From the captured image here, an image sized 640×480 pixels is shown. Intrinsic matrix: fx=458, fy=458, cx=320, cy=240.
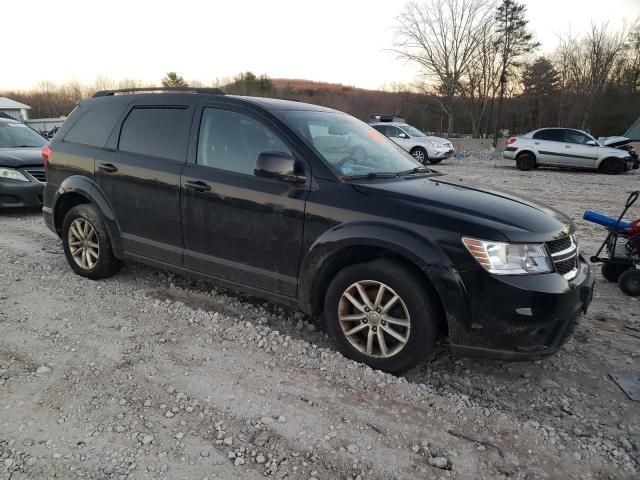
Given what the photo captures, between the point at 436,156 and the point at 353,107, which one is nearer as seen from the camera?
the point at 436,156

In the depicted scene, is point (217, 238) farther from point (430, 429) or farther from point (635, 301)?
point (635, 301)

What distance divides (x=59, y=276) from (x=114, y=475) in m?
3.16

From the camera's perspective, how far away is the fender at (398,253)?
2717mm

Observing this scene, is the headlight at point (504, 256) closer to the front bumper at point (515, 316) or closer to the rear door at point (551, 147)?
the front bumper at point (515, 316)

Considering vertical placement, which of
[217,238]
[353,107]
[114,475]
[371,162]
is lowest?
[114,475]

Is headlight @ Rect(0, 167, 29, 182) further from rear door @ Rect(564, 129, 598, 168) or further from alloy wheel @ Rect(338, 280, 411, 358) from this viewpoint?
rear door @ Rect(564, 129, 598, 168)

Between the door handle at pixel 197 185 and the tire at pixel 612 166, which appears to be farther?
the tire at pixel 612 166

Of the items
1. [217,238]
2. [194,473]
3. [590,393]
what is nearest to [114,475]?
[194,473]

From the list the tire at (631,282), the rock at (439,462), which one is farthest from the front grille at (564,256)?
the tire at (631,282)

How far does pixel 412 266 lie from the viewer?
115 inches

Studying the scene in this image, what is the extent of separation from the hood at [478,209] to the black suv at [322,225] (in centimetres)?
1

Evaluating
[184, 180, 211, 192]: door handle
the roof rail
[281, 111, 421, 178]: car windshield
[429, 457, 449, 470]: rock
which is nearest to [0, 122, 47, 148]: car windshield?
the roof rail

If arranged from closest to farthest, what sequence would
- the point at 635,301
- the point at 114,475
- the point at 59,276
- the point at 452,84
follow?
the point at 114,475 < the point at 635,301 < the point at 59,276 < the point at 452,84

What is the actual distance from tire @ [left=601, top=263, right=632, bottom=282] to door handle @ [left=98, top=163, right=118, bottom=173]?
200 inches
